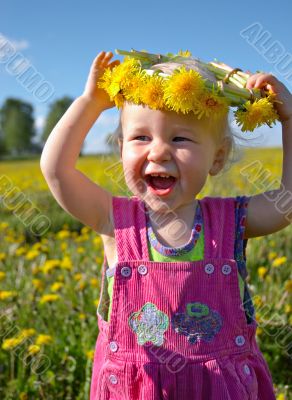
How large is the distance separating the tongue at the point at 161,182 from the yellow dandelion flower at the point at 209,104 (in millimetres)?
209

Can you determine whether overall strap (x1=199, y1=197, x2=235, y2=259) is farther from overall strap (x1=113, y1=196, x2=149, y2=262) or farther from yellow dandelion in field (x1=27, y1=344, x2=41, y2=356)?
yellow dandelion in field (x1=27, y1=344, x2=41, y2=356)

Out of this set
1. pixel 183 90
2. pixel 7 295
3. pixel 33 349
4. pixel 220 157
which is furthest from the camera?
pixel 7 295

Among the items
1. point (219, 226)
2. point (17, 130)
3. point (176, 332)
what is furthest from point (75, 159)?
point (17, 130)

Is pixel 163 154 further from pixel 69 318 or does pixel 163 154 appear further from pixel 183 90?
pixel 69 318

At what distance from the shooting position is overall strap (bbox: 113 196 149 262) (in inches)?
61.6

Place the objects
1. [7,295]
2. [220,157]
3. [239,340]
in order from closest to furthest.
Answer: [239,340] < [220,157] < [7,295]

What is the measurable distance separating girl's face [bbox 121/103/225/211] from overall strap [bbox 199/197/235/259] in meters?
0.13

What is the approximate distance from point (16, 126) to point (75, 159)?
55035 mm

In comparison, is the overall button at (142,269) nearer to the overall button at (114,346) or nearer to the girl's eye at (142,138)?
the overall button at (114,346)

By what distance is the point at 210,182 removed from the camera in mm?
5137

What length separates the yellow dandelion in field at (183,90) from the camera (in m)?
1.44

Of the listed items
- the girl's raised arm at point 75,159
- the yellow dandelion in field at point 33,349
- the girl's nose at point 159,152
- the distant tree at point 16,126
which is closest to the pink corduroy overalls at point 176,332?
the girl's raised arm at point 75,159

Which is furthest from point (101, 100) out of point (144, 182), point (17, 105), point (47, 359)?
point (17, 105)

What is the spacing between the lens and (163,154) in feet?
4.83
